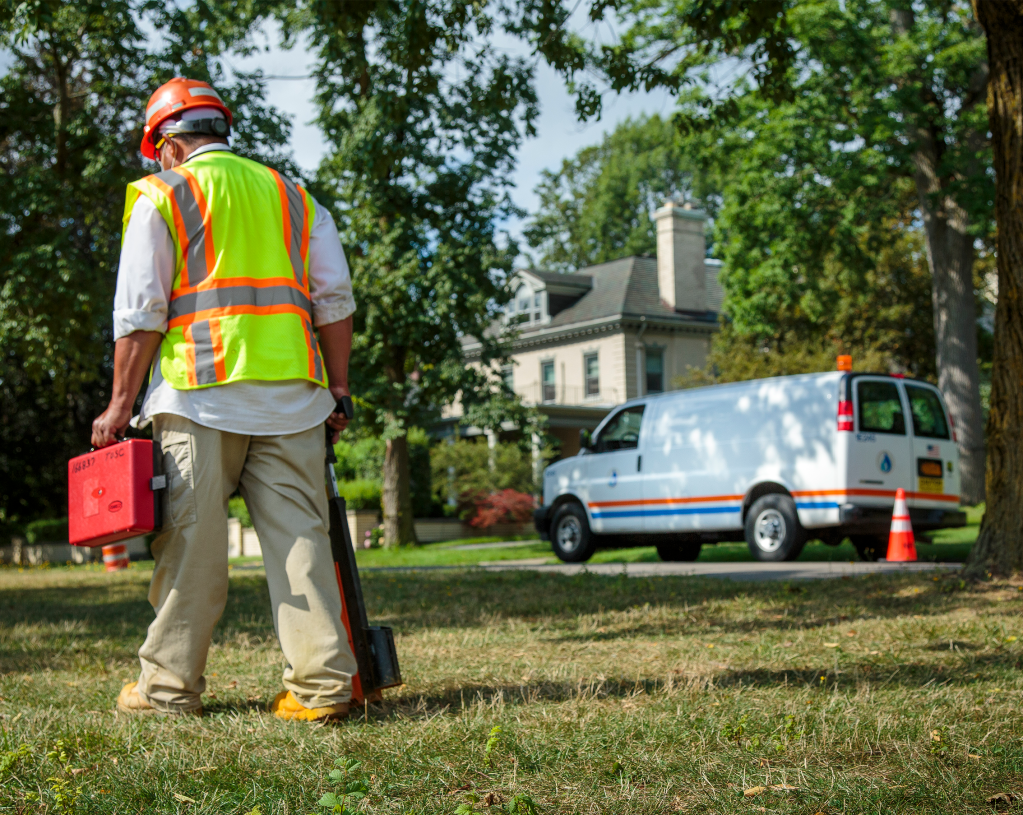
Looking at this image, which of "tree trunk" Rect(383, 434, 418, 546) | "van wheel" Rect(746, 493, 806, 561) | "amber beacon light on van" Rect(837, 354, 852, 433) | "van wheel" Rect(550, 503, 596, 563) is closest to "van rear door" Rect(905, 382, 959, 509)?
"amber beacon light on van" Rect(837, 354, 852, 433)

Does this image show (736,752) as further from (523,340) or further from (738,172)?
(523,340)

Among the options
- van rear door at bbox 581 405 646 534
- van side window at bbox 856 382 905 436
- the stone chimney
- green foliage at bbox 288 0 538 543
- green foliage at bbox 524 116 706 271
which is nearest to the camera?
van side window at bbox 856 382 905 436

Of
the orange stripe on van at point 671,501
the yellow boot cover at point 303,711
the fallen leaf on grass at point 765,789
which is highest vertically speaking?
the orange stripe on van at point 671,501

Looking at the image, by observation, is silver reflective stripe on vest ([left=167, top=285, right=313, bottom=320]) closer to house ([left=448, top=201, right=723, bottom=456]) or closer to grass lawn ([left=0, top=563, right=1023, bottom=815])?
grass lawn ([left=0, top=563, right=1023, bottom=815])

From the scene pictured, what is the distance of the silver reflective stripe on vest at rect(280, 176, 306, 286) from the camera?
12.6ft

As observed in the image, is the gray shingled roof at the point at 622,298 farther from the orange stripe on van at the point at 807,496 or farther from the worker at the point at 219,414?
the worker at the point at 219,414

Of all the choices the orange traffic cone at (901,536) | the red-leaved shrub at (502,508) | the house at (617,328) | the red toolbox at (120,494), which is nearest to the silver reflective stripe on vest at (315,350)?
the red toolbox at (120,494)

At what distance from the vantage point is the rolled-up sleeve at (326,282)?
3.94 metres

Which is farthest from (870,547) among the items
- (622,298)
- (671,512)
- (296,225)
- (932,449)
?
(622,298)

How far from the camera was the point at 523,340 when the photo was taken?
4231cm

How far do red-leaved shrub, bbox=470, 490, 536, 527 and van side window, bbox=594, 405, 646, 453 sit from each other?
14175mm

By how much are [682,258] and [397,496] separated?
22.1 metres

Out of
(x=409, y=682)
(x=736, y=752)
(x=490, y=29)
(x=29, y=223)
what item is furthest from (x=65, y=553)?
(x=736, y=752)

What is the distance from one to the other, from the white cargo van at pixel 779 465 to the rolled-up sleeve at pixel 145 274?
918 cm
